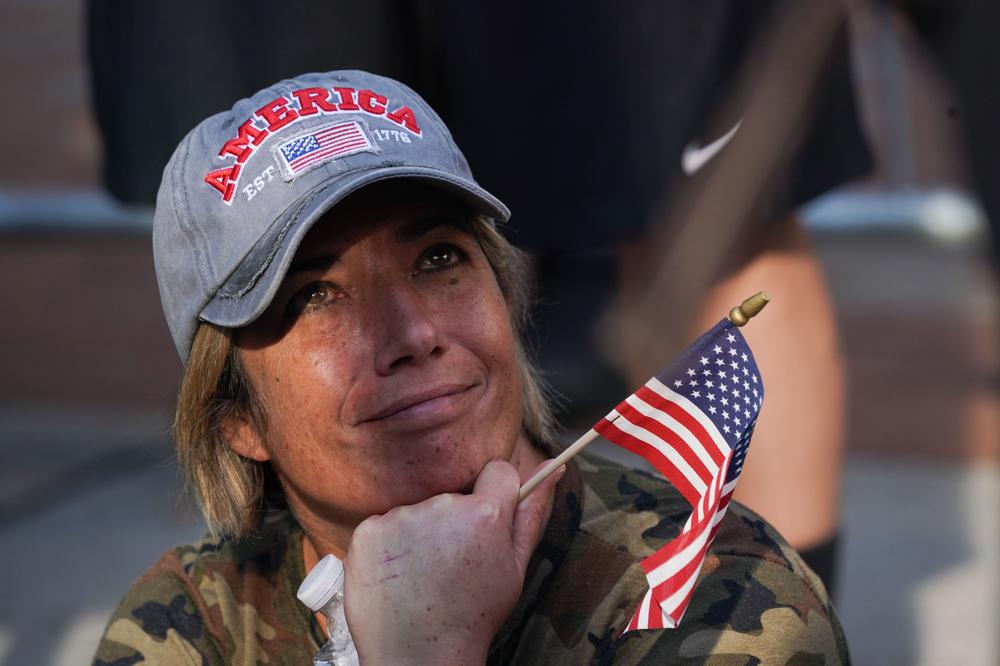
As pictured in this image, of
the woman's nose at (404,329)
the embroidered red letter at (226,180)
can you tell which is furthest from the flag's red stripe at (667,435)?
the embroidered red letter at (226,180)

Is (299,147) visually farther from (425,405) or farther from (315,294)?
(425,405)

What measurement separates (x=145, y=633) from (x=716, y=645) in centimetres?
83

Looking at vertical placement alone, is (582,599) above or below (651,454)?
below

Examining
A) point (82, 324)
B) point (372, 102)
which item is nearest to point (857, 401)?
point (82, 324)

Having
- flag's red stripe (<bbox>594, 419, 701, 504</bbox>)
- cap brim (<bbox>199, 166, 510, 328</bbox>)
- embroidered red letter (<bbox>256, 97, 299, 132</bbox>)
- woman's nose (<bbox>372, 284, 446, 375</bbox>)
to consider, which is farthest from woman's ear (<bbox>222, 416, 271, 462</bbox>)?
flag's red stripe (<bbox>594, 419, 701, 504</bbox>)

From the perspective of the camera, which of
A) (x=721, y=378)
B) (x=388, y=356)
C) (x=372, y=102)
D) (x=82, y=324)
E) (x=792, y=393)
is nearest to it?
(x=721, y=378)

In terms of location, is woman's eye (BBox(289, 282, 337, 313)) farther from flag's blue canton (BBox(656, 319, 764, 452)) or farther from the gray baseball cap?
flag's blue canton (BBox(656, 319, 764, 452))

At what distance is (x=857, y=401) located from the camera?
582cm

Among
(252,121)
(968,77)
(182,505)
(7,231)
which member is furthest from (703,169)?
(7,231)

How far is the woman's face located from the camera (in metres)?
1.95

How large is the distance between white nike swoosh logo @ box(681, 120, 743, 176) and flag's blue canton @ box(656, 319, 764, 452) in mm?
1183

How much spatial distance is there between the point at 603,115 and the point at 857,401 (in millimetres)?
3178

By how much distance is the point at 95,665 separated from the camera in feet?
7.25

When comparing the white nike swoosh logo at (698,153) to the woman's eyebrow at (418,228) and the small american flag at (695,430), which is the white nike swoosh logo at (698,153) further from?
the small american flag at (695,430)
